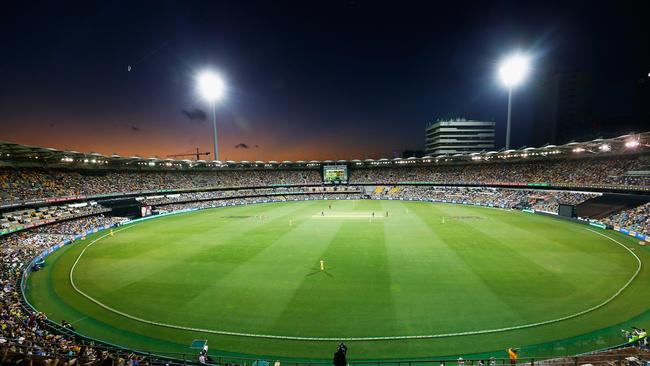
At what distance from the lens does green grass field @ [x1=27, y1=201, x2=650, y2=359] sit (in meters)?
13.6

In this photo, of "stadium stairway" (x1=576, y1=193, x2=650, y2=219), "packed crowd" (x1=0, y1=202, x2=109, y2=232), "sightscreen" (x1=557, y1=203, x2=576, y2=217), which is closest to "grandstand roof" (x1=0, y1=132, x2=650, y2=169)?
"stadium stairway" (x1=576, y1=193, x2=650, y2=219)

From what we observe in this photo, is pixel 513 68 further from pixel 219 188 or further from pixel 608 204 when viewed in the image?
pixel 219 188

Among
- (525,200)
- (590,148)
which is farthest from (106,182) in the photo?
(590,148)

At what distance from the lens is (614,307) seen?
1552cm

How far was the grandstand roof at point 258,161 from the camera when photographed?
3475cm

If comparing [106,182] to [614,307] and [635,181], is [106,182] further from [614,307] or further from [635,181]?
[635,181]

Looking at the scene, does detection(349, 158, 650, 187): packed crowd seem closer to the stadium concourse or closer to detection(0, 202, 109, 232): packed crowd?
the stadium concourse

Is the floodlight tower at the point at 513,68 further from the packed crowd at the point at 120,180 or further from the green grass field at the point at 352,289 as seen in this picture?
the packed crowd at the point at 120,180

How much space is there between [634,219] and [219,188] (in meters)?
69.9

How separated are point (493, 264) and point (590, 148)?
35.6m

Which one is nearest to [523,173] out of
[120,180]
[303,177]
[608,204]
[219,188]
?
[608,204]

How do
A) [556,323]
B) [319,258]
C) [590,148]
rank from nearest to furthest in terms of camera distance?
[556,323] < [319,258] < [590,148]

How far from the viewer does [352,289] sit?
18.3 metres

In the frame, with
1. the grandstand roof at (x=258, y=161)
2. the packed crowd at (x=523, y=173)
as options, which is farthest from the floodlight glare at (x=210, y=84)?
the packed crowd at (x=523, y=173)
